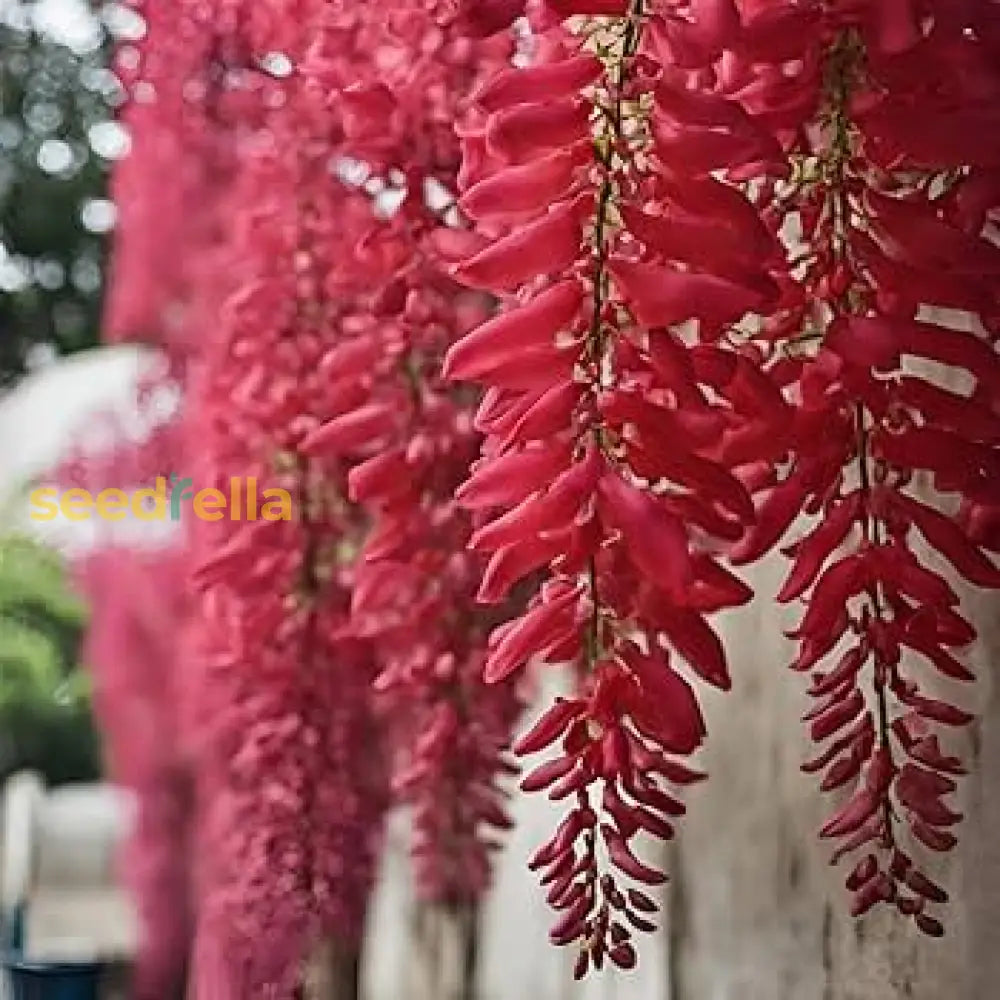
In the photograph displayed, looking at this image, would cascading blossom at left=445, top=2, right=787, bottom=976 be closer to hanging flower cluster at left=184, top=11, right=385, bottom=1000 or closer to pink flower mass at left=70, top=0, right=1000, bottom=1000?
pink flower mass at left=70, top=0, right=1000, bottom=1000

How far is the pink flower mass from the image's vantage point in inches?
22.3

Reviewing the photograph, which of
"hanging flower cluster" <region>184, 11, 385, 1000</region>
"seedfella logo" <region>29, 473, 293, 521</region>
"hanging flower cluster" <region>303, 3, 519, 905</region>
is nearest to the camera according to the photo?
"hanging flower cluster" <region>303, 3, 519, 905</region>

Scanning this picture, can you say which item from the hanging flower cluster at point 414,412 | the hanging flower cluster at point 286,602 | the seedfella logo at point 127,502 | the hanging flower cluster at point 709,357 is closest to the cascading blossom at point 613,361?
the hanging flower cluster at point 709,357

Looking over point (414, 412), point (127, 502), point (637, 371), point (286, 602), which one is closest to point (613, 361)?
point (637, 371)

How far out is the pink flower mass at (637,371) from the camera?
0.57m

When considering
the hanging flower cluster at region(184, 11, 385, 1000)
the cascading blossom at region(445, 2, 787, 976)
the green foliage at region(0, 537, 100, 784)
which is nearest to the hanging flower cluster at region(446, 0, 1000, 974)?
the cascading blossom at region(445, 2, 787, 976)

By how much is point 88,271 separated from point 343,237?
29cm

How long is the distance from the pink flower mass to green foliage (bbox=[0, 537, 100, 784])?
23 cm

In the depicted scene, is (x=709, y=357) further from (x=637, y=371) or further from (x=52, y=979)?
(x=52, y=979)

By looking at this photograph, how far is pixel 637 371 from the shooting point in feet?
1.88

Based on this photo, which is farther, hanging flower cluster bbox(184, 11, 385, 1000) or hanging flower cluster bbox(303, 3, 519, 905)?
hanging flower cluster bbox(184, 11, 385, 1000)

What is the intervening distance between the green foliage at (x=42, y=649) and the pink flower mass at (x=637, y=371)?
9.0 inches

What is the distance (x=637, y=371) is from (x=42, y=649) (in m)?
0.57

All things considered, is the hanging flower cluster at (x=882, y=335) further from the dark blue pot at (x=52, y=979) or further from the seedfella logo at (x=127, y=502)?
the dark blue pot at (x=52, y=979)
